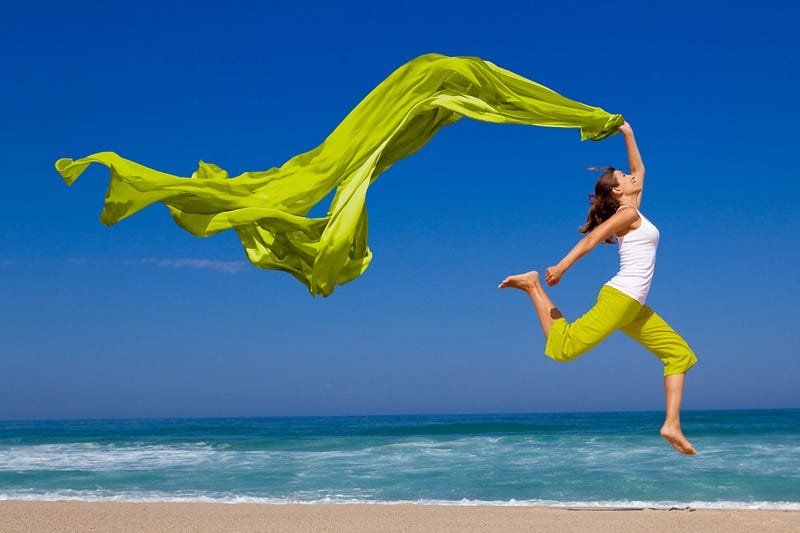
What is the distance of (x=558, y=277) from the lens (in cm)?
428

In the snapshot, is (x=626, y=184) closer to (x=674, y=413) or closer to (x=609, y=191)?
(x=609, y=191)

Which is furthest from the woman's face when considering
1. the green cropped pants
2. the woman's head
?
the green cropped pants

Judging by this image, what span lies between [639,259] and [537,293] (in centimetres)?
54

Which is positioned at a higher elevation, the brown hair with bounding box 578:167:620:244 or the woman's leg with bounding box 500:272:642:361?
the brown hair with bounding box 578:167:620:244

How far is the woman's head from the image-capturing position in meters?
4.53

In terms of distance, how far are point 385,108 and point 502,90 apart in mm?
675

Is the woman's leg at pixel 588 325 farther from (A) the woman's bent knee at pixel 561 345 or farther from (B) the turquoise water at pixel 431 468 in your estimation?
(B) the turquoise water at pixel 431 468

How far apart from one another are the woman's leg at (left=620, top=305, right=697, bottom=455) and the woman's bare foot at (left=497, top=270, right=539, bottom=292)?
532 millimetres

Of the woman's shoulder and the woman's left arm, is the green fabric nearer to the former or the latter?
the woman's left arm

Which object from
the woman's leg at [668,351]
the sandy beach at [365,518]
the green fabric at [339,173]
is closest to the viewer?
the woman's leg at [668,351]

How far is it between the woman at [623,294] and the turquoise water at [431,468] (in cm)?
1000

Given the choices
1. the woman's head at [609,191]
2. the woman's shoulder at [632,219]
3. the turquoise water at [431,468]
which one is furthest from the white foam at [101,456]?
the woman's shoulder at [632,219]

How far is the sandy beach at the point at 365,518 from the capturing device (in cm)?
1105

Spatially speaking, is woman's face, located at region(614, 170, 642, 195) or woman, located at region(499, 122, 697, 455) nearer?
woman, located at region(499, 122, 697, 455)
